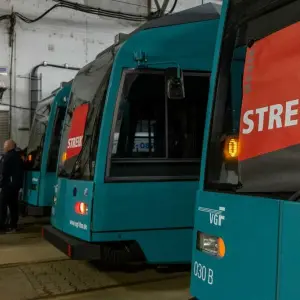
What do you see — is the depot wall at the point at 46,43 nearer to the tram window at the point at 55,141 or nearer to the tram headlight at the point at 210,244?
the tram window at the point at 55,141

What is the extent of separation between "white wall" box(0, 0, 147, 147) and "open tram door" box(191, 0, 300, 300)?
9880 millimetres

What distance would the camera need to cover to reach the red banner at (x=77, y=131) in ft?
18.2

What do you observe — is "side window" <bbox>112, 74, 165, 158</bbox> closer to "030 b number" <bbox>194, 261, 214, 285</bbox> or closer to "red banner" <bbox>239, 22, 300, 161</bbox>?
"030 b number" <bbox>194, 261, 214, 285</bbox>

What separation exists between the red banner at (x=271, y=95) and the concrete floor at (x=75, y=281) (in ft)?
9.24

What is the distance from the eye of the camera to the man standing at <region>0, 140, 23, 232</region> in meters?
8.84

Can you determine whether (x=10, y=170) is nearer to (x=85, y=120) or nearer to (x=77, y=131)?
(x=77, y=131)

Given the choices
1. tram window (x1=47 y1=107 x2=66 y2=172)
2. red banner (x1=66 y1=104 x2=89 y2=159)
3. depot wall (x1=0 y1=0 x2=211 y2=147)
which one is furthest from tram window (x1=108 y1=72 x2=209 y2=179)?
depot wall (x1=0 y1=0 x2=211 y2=147)

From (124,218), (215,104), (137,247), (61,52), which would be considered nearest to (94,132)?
(124,218)

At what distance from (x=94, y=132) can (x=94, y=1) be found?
8529 millimetres

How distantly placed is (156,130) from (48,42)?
812cm

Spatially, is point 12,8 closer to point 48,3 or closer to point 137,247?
point 48,3

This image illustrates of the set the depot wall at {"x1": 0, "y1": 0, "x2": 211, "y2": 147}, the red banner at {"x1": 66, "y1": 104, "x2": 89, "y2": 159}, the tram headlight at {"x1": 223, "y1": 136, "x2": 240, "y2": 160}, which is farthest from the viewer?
the depot wall at {"x1": 0, "y1": 0, "x2": 211, "y2": 147}

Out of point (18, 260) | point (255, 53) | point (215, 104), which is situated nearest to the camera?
point (255, 53)

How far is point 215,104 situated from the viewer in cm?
295
